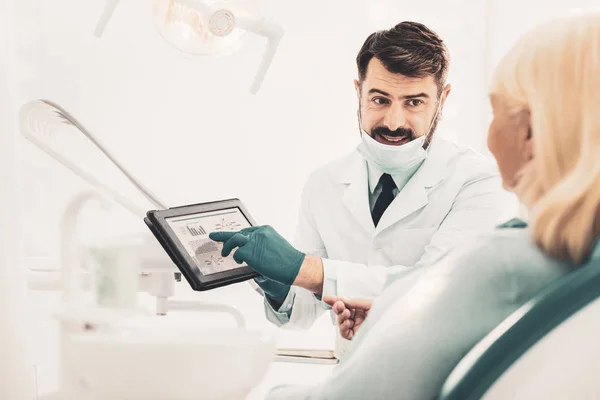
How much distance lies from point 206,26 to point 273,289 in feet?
2.16

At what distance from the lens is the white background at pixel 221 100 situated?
5.61 feet

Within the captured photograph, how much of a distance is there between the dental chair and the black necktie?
36.9 inches

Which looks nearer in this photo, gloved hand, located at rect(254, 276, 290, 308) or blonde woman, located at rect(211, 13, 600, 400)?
blonde woman, located at rect(211, 13, 600, 400)

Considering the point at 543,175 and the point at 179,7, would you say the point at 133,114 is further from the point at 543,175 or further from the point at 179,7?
the point at 543,175

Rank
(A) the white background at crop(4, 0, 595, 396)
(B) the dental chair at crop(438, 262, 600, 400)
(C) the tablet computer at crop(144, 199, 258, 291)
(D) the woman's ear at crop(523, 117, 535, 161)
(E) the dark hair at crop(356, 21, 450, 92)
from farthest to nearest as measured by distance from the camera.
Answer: (A) the white background at crop(4, 0, 595, 396), (E) the dark hair at crop(356, 21, 450, 92), (C) the tablet computer at crop(144, 199, 258, 291), (D) the woman's ear at crop(523, 117, 535, 161), (B) the dental chair at crop(438, 262, 600, 400)

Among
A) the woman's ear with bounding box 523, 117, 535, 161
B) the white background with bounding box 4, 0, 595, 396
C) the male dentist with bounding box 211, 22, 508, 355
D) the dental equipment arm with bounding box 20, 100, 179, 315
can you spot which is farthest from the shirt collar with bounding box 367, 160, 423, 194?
the woman's ear with bounding box 523, 117, 535, 161

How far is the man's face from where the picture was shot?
4.99 feet

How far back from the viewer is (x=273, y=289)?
1430mm

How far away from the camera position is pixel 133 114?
1.72 m

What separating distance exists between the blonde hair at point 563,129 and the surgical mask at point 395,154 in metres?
0.77

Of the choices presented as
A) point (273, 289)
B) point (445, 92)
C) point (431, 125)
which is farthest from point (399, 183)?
point (273, 289)

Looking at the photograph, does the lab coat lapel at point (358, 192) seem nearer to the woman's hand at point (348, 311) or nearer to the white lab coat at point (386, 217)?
the white lab coat at point (386, 217)

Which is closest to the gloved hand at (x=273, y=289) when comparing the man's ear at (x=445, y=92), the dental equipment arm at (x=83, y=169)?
the dental equipment arm at (x=83, y=169)

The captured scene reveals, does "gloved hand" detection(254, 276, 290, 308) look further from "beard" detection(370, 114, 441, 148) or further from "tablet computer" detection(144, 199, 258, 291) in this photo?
"beard" detection(370, 114, 441, 148)
